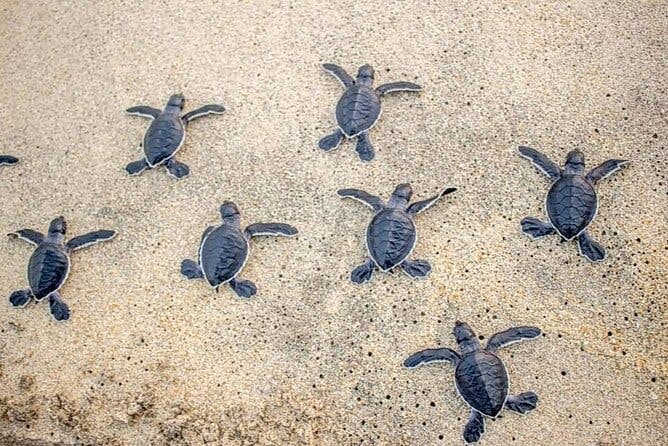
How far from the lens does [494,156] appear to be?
3.19 meters

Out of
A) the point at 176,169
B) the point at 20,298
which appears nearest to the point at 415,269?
the point at 176,169

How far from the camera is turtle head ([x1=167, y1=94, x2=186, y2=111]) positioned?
134 inches

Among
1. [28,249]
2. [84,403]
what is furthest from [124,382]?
[28,249]

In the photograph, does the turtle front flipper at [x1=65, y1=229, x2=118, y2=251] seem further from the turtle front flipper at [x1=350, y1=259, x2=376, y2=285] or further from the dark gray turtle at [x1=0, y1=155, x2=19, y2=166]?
the turtle front flipper at [x1=350, y1=259, x2=376, y2=285]

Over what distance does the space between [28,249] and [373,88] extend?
2.01m

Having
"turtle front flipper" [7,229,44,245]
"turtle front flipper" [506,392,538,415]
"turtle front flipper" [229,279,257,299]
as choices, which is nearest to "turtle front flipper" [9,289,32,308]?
"turtle front flipper" [7,229,44,245]

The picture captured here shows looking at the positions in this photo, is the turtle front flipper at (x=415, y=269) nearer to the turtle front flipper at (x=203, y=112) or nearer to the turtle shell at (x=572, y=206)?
the turtle shell at (x=572, y=206)

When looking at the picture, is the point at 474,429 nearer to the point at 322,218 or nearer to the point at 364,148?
the point at 322,218

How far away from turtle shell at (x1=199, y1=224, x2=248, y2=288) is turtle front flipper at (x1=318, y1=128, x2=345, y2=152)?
672mm

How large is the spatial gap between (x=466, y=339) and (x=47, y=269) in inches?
79.1

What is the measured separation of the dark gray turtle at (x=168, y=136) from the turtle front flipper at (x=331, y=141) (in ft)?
1.99

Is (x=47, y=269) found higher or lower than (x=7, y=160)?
lower

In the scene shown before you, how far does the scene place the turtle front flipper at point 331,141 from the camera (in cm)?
324

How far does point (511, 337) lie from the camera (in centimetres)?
274
